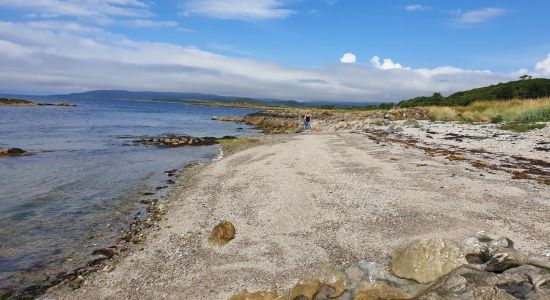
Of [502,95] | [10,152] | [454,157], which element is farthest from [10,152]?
[502,95]

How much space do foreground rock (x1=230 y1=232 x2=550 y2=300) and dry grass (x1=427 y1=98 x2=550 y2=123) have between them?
29.7 meters

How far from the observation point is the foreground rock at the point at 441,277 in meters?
5.43

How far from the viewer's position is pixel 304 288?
690 cm

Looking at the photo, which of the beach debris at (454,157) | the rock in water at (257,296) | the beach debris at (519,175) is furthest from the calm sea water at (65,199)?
the beach debris at (454,157)

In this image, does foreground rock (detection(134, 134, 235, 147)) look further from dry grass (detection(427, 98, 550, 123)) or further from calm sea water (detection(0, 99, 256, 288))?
dry grass (detection(427, 98, 550, 123))

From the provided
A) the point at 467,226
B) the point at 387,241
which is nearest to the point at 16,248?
the point at 387,241

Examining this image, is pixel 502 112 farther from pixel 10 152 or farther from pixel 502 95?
pixel 10 152

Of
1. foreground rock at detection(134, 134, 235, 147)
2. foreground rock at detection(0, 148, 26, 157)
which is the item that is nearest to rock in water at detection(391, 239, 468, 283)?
foreground rock at detection(0, 148, 26, 157)

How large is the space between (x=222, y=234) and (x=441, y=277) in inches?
205

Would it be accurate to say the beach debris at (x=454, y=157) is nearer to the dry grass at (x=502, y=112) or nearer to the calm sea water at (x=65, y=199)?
the calm sea water at (x=65, y=199)

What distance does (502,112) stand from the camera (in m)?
38.8

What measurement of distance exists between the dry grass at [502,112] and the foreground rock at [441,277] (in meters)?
29.7

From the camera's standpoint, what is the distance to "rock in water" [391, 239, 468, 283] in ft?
21.8

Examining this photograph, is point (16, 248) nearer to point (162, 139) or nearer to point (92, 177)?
point (92, 177)
